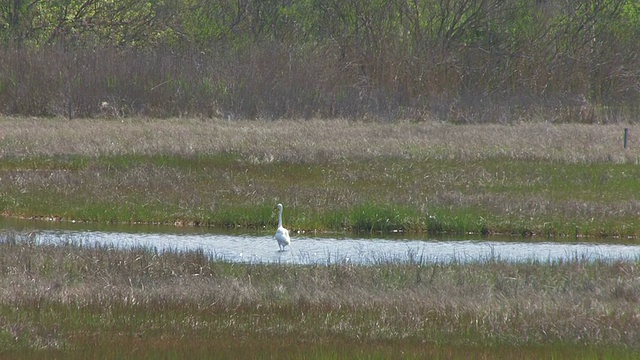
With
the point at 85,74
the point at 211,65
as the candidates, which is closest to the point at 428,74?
the point at 211,65

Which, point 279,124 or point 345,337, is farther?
point 279,124

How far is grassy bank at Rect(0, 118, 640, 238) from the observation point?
1923 centimetres

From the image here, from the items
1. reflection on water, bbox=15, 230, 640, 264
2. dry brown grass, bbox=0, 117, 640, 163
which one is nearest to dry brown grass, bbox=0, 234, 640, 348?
reflection on water, bbox=15, 230, 640, 264

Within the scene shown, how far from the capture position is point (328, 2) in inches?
1630

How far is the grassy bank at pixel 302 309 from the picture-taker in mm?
9297

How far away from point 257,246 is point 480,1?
2676 centimetres

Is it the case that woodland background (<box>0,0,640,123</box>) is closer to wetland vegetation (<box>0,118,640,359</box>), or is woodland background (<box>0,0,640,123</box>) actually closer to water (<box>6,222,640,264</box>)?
Answer: wetland vegetation (<box>0,118,640,359</box>)

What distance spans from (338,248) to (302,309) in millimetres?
5789

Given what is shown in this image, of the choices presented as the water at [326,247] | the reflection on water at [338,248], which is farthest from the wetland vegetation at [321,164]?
the reflection on water at [338,248]

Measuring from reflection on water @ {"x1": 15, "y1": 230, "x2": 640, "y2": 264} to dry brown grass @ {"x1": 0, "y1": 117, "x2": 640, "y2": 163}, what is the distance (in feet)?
17.6

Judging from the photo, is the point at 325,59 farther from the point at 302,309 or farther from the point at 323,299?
the point at 302,309

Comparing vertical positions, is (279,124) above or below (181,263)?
above

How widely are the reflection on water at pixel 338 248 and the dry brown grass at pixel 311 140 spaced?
5372 millimetres

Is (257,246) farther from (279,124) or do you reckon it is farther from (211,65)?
(211,65)
